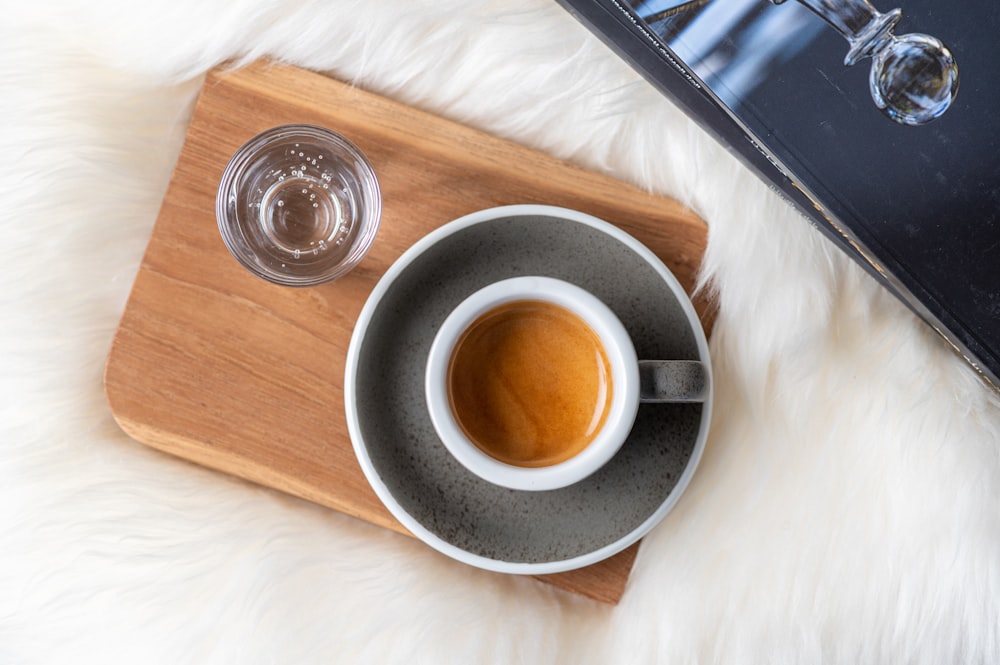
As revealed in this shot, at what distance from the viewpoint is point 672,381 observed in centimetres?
58

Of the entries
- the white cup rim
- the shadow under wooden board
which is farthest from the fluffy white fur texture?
the white cup rim

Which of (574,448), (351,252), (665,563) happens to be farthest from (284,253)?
(665,563)

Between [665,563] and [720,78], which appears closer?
[720,78]

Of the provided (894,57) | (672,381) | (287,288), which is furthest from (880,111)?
(287,288)

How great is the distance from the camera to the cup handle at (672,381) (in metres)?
0.57

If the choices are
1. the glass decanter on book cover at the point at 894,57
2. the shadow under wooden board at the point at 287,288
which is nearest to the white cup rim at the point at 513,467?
the shadow under wooden board at the point at 287,288

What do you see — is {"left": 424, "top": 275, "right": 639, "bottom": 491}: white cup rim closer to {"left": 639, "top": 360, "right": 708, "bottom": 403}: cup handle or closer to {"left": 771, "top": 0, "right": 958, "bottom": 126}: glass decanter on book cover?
{"left": 639, "top": 360, "right": 708, "bottom": 403}: cup handle

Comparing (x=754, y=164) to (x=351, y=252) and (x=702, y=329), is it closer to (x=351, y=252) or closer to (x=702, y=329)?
(x=702, y=329)

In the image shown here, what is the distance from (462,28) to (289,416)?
36cm

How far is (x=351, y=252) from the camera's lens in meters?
0.66

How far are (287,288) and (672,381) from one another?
0.32 m

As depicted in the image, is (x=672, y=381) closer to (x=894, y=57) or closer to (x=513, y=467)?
(x=513, y=467)

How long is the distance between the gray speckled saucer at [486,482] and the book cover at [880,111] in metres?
0.14

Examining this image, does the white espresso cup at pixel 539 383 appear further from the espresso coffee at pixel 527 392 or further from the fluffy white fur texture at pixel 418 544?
the fluffy white fur texture at pixel 418 544
